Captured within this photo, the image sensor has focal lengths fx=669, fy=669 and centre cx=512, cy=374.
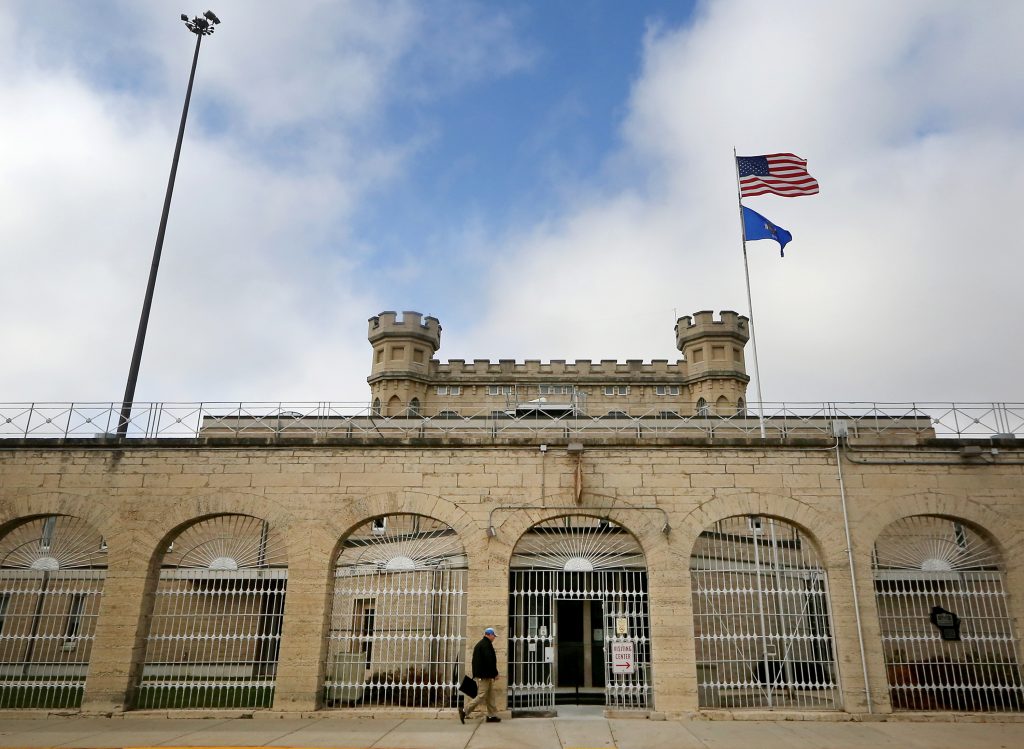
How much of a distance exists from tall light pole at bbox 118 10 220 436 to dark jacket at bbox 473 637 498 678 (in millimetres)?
8053

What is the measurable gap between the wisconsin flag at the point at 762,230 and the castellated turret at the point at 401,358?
967 inches

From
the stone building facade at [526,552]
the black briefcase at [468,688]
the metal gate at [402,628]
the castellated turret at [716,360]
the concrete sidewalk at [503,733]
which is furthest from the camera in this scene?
the castellated turret at [716,360]

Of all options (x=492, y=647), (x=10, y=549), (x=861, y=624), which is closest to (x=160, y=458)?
(x=10, y=549)

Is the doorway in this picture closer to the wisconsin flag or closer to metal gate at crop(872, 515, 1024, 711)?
metal gate at crop(872, 515, 1024, 711)

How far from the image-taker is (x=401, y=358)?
39312 millimetres

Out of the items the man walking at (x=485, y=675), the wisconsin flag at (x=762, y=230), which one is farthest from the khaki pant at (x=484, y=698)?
the wisconsin flag at (x=762, y=230)

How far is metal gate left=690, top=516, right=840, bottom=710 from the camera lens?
11656 mm

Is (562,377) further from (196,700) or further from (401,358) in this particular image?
(196,700)

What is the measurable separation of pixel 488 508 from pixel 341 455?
2945 mm

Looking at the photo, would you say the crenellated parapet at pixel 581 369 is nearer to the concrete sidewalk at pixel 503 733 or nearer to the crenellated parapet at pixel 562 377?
the crenellated parapet at pixel 562 377

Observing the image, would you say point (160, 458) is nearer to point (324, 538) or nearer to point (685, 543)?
point (324, 538)

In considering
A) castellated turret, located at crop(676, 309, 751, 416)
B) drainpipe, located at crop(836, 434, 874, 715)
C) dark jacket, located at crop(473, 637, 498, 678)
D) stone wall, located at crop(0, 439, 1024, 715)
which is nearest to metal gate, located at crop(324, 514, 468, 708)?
dark jacket, located at crop(473, 637, 498, 678)

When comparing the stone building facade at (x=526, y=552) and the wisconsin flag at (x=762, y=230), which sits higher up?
the wisconsin flag at (x=762, y=230)

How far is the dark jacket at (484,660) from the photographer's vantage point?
35.0 feet
